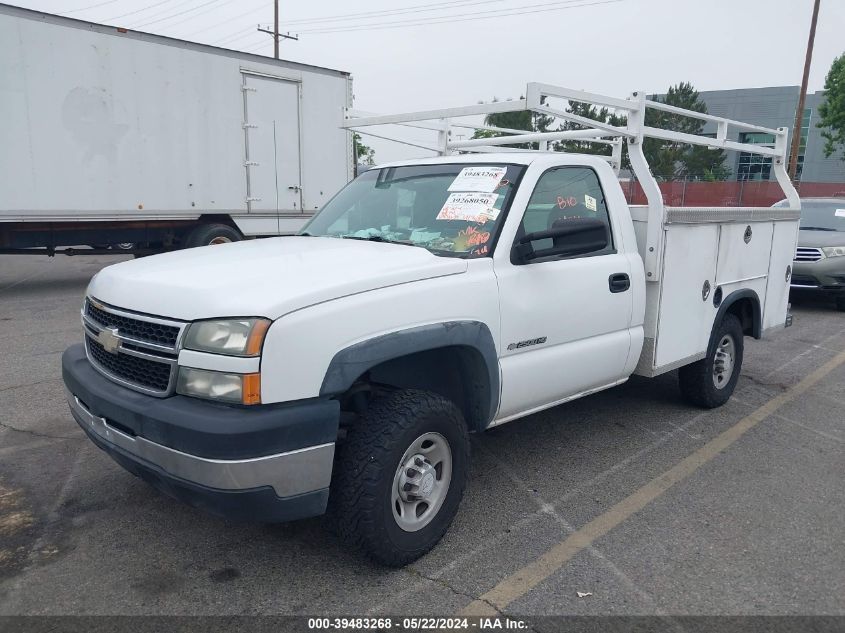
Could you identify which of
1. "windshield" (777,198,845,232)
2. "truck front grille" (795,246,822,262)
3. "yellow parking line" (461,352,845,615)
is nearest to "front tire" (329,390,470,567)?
"yellow parking line" (461,352,845,615)

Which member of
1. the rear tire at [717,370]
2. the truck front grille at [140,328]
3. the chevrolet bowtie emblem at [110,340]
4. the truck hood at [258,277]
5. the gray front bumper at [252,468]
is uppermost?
the truck hood at [258,277]

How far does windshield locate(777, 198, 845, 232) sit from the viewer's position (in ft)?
35.3

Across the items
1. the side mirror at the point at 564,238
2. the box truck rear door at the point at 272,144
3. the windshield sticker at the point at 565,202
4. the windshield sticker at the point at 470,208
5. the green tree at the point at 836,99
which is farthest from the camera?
the green tree at the point at 836,99

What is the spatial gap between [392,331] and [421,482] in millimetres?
723

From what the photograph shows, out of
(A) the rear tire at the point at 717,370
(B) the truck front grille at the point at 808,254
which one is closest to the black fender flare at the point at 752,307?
(A) the rear tire at the point at 717,370

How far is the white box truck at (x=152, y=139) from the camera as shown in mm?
9367

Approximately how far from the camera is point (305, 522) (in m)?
3.54

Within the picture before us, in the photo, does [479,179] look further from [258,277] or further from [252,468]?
[252,468]

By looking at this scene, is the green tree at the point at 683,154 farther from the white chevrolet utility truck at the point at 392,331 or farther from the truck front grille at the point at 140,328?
the truck front grille at the point at 140,328

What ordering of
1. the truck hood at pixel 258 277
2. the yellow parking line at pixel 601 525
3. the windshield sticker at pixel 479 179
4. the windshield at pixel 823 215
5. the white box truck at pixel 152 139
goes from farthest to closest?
the windshield at pixel 823 215, the white box truck at pixel 152 139, the windshield sticker at pixel 479 179, the yellow parking line at pixel 601 525, the truck hood at pixel 258 277

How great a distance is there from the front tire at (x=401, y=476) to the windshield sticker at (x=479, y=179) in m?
1.28

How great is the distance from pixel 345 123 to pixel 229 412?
10.7 ft

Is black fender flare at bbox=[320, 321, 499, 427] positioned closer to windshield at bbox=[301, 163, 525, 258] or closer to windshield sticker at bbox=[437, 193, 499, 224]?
windshield at bbox=[301, 163, 525, 258]

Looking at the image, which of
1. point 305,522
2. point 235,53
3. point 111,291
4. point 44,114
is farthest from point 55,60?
point 305,522
